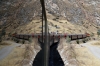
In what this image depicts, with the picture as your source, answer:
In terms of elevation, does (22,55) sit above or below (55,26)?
below

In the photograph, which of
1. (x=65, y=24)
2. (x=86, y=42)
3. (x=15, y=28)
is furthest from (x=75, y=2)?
(x=15, y=28)

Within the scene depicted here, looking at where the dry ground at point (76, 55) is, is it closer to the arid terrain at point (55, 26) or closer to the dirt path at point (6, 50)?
the arid terrain at point (55, 26)

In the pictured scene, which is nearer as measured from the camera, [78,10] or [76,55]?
[76,55]

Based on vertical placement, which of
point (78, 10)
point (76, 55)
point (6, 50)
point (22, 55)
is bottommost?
point (76, 55)

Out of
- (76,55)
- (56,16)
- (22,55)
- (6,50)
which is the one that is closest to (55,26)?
(56,16)

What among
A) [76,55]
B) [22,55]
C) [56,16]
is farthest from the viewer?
[56,16]

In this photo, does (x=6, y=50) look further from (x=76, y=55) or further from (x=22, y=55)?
(x=76, y=55)

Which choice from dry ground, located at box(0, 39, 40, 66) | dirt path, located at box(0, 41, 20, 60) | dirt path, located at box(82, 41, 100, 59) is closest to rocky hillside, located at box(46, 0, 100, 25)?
dirt path, located at box(82, 41, 100, 59)

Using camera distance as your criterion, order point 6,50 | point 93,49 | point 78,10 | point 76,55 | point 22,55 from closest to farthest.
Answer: point 6,50 → point 22,55 → point 76,55 → point 93,49 → point 78,10

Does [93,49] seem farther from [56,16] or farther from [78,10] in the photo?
[56,16]
